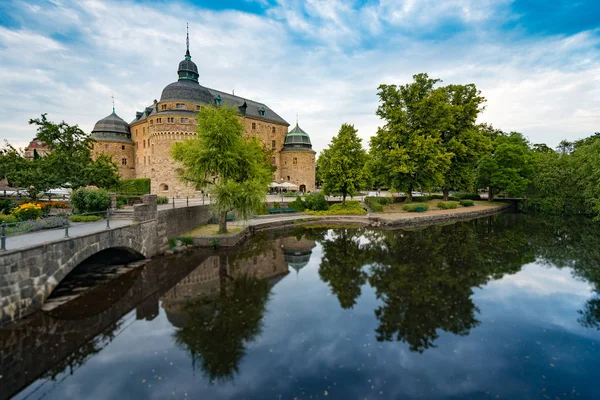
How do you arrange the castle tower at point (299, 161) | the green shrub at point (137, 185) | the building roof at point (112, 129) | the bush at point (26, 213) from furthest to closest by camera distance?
1. the castle tower at point (299, 161)
2. the building roof at point (112, 129)
3. the green shrub at point (137, 185)
4. the bush at point (26, 213)

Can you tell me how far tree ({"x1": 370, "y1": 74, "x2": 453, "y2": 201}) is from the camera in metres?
31.8

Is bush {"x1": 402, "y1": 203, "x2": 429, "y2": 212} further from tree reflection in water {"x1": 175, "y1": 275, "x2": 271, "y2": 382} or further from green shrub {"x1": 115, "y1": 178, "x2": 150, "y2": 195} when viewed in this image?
green shrub {"x1": 115, "y1": 178, "x2": 150, "y2": 195}

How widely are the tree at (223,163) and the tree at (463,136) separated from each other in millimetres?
26229

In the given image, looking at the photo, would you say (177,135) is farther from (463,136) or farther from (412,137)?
(463,136)

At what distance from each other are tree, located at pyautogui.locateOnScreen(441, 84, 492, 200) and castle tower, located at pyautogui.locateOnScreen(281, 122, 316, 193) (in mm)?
22869

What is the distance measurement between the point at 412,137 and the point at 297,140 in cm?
2474

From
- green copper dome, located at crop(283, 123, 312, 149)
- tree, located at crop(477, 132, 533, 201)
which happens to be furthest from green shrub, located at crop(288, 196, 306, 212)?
tree, located at crop(477, 132, 533, 201)

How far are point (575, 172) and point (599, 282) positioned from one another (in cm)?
2902

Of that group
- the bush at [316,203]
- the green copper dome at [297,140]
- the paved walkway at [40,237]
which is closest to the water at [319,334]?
the paved walkway at [40,237]

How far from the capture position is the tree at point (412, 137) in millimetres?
31750

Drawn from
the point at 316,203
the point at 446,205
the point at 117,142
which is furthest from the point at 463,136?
the point at 117,142

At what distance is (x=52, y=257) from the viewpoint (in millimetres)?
8812

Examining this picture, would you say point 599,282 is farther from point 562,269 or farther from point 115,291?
point 115,291

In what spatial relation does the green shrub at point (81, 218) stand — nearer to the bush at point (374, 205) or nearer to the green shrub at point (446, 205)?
the bush at point (374, 205)
